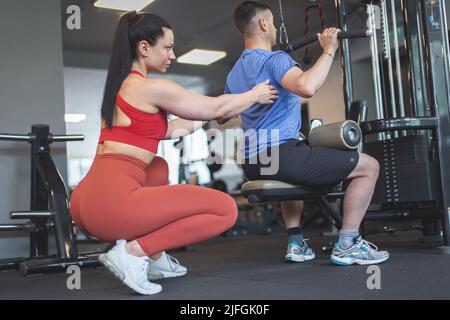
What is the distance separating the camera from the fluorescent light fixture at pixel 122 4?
5.74m

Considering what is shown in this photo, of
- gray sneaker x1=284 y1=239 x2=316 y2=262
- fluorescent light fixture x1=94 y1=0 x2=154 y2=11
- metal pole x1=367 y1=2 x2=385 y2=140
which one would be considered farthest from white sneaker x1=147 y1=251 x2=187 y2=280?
fluorescent light fixture x1=94 y1=0 x2=154 y2=11

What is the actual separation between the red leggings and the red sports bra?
0.20 ft

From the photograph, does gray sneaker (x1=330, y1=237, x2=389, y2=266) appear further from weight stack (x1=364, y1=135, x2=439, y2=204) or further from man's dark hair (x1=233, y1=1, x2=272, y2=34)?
man's dark hair (x1=233, y1=1, x2=272, y2=34)

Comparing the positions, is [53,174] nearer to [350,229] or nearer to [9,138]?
[9,138]

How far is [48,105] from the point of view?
140 inches

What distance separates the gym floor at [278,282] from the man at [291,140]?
21 cm

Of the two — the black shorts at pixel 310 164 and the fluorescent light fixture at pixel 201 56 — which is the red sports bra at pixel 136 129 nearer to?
the black shorts at pixel 310 164

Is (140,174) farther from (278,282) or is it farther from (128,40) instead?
(278,282)

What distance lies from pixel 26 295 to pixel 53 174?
1.12m

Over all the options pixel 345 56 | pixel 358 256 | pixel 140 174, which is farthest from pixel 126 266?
pixel 345 56

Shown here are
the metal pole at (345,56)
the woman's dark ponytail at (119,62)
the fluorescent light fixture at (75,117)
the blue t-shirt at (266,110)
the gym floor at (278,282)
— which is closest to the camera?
the gym floor at (278,282)

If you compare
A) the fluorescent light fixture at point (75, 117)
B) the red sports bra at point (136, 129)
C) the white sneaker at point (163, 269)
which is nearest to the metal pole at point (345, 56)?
the white sneaker at point (163, 269)

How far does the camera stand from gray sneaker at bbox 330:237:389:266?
218 centimetres

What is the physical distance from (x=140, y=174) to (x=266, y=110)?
755mm
